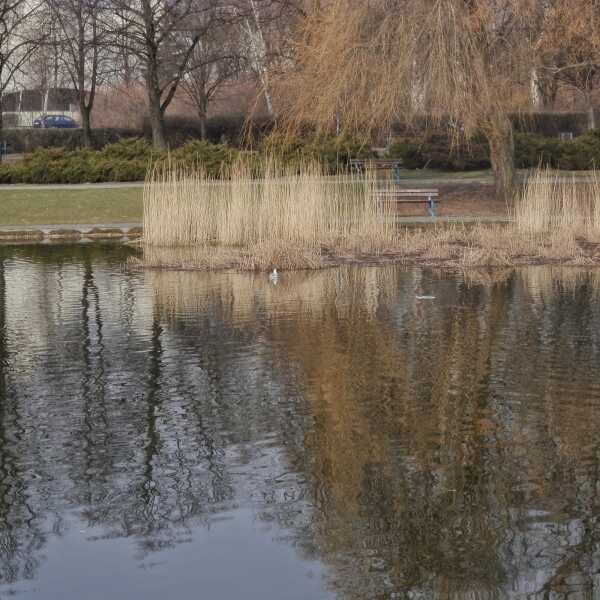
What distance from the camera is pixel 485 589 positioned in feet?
16.0

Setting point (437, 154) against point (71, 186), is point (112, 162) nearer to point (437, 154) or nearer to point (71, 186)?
point (71, 186)

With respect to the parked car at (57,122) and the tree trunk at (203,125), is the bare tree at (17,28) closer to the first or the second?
the tree trunk at (203,125)

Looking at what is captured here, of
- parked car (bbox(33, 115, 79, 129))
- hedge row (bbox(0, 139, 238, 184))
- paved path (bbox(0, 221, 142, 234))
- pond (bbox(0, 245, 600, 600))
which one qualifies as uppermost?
parked car (bbox(33, 115, 79, 129))

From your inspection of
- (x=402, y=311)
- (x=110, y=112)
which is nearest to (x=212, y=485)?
(x=402, y=311)

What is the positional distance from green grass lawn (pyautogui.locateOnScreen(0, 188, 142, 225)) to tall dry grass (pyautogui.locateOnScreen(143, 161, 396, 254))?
504cm

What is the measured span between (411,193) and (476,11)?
437 centimetres

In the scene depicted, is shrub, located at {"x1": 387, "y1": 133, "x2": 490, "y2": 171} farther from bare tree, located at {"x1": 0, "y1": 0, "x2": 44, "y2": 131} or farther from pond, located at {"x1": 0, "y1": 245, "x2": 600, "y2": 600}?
pond, located at {"x1": 0, "y1": 245, "x2": 600, "y2": 600}

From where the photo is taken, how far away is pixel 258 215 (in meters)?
17.6

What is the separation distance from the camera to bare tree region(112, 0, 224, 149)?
34.8m

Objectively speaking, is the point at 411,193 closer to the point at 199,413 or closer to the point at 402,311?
the point at 402,311

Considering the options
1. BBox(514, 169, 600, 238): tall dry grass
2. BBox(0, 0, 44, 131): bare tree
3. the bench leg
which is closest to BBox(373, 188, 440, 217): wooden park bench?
the bench leg

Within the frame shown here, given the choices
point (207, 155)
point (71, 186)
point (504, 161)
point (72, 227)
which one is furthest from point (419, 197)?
point (71, 186)

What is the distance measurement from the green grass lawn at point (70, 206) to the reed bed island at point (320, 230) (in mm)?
5113

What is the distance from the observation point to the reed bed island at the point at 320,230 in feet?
53.6
